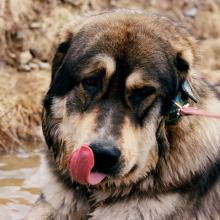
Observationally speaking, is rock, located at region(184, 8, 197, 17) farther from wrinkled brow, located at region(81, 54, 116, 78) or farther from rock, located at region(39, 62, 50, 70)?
wrinkled brow, located at region(81, 54, 116, 78)

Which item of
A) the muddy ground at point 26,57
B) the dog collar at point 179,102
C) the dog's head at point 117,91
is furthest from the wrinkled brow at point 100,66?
the muddy ground at point 26,57

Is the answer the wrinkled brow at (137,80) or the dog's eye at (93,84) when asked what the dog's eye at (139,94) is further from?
the dog's eye at (93,84)

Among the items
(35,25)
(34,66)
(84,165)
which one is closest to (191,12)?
(35,25)

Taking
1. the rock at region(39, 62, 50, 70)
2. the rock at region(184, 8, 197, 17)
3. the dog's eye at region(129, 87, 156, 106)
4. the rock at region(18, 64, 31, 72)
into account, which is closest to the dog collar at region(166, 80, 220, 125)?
the dog's eye at region(129, 87, 156, 106)

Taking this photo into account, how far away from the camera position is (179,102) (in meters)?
3.81

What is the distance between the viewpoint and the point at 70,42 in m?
4.00

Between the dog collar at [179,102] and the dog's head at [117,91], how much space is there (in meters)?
0.03

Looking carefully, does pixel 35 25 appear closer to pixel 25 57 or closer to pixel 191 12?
pixel 25 57

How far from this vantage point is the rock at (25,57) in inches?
293

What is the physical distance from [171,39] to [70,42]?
64 centimetres

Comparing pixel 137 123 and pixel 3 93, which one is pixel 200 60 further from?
pixel 3 93

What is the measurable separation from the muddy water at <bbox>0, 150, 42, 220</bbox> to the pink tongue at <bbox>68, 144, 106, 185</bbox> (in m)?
1.40

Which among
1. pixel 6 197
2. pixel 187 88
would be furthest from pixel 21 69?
pixel 187 88

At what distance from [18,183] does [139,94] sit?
2.22 m
